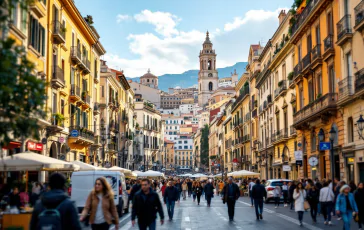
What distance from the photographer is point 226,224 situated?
21062 millimetres

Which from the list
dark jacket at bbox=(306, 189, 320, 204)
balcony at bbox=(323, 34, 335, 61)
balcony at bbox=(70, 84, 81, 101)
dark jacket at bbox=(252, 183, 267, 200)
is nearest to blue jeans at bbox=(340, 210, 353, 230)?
dark jacket at bbox=(306, 189, 320, 204)

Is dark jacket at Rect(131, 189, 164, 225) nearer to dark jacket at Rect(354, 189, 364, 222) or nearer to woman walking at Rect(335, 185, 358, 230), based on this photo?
woman walking at Rect(335, 185, 358, 230)

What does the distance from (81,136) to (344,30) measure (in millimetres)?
22907

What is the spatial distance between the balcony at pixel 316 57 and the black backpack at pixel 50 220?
29701 mm

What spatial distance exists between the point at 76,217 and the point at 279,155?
45.4 m

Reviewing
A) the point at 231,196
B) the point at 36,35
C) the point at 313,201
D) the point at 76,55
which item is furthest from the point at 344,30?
the point at 76,55

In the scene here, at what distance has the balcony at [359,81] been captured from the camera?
2711cm

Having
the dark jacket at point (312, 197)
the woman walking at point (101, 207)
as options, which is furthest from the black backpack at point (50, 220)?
the dark jacket at point (312, 197)

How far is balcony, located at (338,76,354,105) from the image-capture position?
29.3 metres

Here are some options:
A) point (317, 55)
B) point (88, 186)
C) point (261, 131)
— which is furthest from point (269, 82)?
point (88, 186)

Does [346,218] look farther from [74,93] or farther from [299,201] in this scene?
[74,93]

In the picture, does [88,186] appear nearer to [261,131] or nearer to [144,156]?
[261,131]

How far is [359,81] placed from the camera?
1094 inches

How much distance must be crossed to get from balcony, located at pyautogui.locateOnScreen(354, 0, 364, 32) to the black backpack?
22698 millimetres
